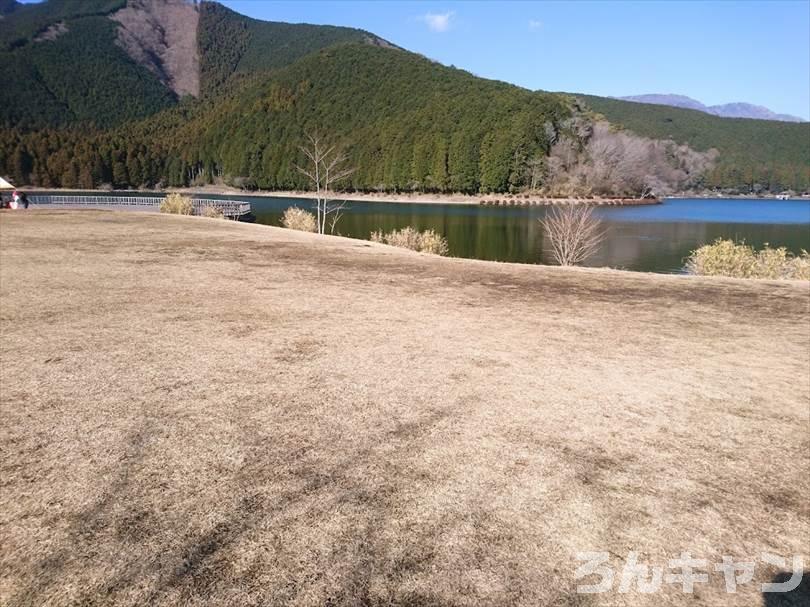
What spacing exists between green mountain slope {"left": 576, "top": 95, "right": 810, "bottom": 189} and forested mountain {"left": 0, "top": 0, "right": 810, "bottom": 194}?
54cm

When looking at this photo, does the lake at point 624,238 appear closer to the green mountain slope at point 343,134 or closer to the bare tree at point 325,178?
the bare tree at point 325,178

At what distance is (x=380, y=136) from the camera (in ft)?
420

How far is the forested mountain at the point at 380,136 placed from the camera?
4043 inches

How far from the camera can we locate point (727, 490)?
3113mm

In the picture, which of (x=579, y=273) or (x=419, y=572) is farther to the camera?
(x=579, y=273)

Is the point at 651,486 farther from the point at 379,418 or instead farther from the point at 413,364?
the point at 413,364

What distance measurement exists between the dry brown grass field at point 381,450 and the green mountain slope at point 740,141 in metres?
174

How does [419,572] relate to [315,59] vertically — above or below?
below

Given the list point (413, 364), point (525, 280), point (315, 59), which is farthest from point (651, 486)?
point (315, 59)

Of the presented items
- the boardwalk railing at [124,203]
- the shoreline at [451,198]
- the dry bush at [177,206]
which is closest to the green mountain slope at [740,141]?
the shoreline at [451,198]

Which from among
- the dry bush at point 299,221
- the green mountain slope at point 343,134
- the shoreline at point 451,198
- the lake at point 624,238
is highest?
the green mountain slope at point 343,134

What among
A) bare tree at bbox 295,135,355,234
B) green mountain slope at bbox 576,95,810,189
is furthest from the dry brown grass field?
green mountain slope at bbox 576,95,810,189

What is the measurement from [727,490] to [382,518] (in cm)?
217

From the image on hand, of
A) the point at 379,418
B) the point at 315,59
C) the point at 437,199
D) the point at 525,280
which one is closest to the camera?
the point at 379,418
